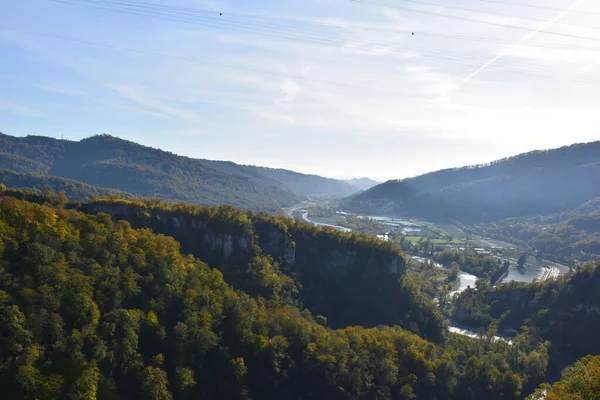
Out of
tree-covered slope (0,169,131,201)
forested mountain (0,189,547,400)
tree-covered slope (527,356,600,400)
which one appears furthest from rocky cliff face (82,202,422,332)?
tree-covered slope (0,169,131,201)

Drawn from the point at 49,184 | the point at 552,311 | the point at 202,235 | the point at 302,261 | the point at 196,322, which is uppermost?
the point at 49,184

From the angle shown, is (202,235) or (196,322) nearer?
(196,322)

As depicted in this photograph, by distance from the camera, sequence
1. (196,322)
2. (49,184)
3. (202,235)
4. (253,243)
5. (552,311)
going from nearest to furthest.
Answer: (196,322) → (202,235) → (253,243) → (552,311) → (49,184)

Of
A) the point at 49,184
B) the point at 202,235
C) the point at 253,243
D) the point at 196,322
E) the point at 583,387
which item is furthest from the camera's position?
the point at 49,184

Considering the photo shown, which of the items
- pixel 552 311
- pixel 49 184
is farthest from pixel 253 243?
pixel 49 184

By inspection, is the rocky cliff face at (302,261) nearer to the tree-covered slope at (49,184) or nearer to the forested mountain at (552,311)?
the forested mountain at (552,311)

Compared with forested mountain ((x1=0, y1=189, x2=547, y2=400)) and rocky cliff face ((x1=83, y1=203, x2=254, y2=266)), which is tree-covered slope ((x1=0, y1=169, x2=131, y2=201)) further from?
forested mountain ((x1=0, y1=189, x2=547, y2=400))

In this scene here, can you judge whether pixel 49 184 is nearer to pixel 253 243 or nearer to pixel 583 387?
pixel 253 243

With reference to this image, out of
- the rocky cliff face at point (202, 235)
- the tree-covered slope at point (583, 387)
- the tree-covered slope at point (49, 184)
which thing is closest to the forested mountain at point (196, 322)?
the rocky cliff face at point (202, 235)

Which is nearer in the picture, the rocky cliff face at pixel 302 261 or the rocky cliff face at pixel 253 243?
the rocky cliff face at pixel 253 243
